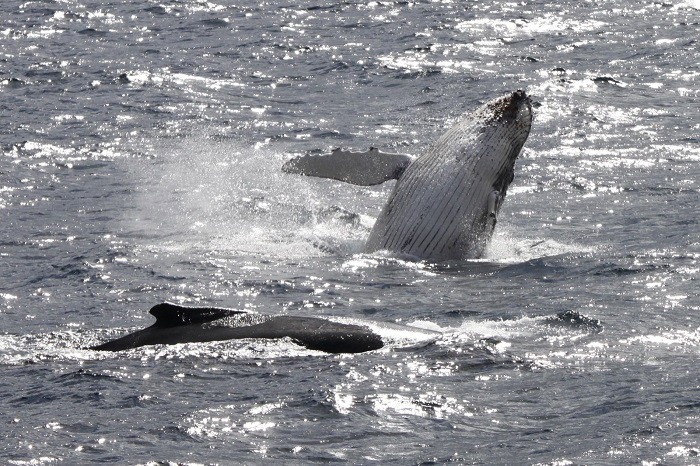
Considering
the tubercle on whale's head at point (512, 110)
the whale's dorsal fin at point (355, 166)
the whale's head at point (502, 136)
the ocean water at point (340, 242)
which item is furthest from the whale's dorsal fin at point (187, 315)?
the tubercle on whale's head at point (512, 110)

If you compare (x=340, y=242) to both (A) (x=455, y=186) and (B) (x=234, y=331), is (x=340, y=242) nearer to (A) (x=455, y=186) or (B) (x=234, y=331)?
(A) (x=455, y=186)

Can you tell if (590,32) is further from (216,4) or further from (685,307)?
(685,307)

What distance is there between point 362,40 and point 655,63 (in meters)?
8.92

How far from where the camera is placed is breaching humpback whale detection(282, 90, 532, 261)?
739 inches

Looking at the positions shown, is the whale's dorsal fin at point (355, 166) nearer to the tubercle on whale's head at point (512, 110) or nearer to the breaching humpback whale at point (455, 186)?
the breaching humpback whale at point (455, 186)

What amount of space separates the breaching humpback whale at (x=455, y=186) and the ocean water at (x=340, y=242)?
419 mm

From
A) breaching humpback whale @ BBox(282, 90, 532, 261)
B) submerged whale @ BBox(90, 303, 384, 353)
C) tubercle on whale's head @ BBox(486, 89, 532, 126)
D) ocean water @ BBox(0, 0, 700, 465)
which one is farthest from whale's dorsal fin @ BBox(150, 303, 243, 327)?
tubercle on whale's head @ BBox(486, 89, 532, 126)

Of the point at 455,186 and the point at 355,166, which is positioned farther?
the point at 355,166

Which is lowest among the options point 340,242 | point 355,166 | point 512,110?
point 340,242

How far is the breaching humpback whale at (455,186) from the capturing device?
1878cm

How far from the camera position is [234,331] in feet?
43.5

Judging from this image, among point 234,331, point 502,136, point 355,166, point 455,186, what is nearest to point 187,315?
point 234,331

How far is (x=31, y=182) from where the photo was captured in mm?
24547

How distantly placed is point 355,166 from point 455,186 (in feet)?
5.46
